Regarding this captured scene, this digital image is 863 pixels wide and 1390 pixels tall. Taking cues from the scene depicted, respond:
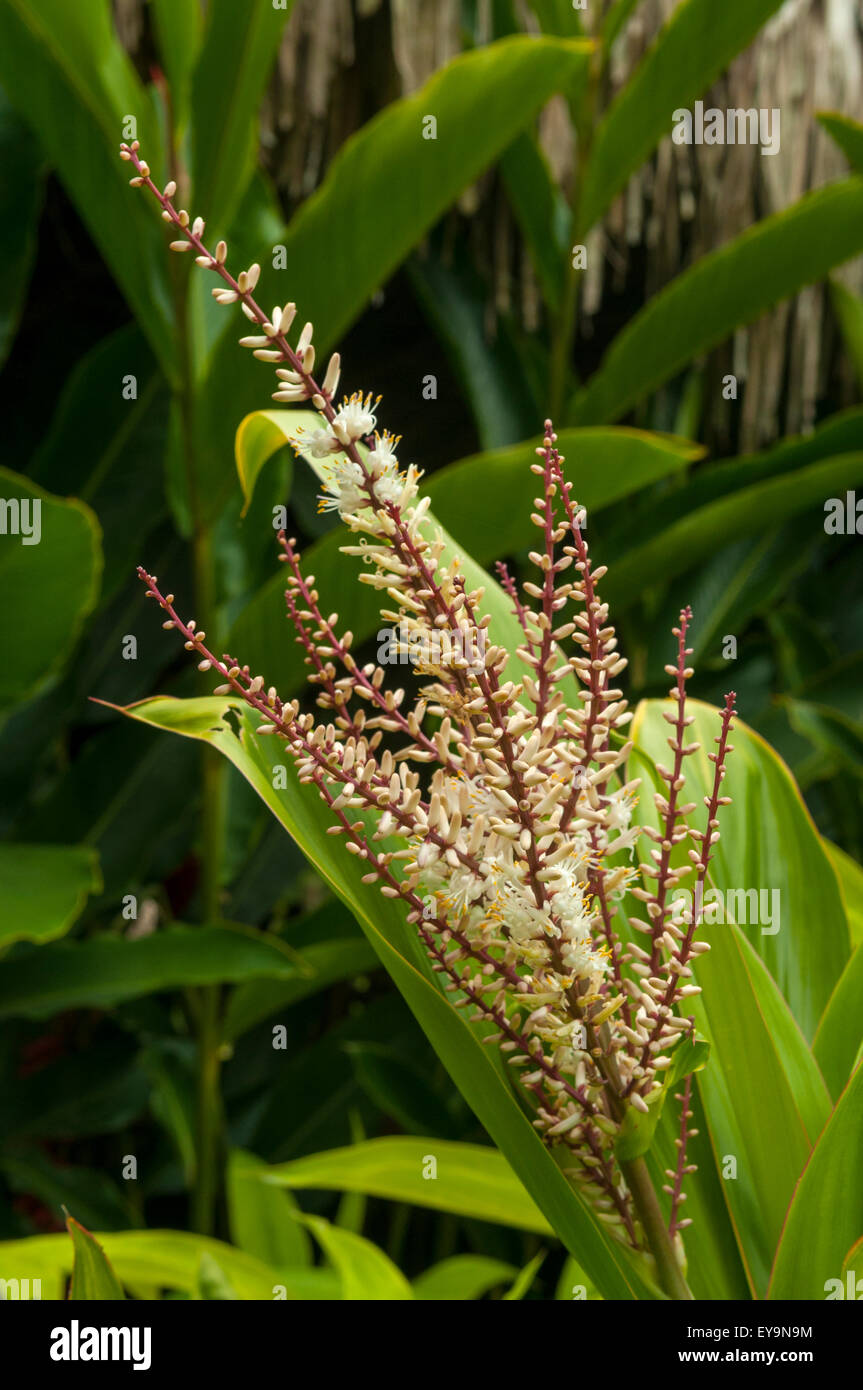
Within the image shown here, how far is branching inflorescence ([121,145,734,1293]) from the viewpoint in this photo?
0.26 m

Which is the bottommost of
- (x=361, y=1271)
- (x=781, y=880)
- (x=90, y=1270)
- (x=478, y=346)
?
(x=361, y=1271)

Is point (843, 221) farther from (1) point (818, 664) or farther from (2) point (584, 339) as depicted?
(2) point (584, 339)

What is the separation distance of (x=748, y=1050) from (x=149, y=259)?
2.90 feet

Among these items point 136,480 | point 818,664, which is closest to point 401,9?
point 136,480

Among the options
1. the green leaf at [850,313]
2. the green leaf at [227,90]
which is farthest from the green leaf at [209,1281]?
the green leaf at [850,313]

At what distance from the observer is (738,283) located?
1.08 meters

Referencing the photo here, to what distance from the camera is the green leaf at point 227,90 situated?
2.72ft

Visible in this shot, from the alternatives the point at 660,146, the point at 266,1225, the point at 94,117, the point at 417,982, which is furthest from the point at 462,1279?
the point at 660,146

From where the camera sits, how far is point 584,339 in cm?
190

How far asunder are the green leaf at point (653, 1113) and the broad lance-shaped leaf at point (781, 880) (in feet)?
0.37

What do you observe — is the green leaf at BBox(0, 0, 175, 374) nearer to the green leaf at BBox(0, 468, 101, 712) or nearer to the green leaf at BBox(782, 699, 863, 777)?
the green leaf at BBox(0, 468, 101, 712)

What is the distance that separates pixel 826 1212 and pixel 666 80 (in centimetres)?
111

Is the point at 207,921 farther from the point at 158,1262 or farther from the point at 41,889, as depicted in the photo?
the point at 158,1262

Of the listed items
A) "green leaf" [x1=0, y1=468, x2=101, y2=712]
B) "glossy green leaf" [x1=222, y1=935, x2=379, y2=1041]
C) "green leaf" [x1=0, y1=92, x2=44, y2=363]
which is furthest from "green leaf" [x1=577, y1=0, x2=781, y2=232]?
"glossy green leaf" [x1=222, y1=935, x2=379, y2=1041]
